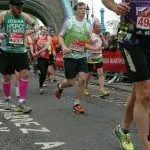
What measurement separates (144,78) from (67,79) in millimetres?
4842

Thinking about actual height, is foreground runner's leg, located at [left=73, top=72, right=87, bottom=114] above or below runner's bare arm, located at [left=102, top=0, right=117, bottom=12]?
below

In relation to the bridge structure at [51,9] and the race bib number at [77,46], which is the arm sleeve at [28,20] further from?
the bridge structure at [51,9]

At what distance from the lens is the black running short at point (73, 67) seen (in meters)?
9.19

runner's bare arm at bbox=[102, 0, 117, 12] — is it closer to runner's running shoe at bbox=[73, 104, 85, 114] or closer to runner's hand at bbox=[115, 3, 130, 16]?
runner's hand at bbox=[115, 3, 130, 16]

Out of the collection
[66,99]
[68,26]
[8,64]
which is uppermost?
[68,26]

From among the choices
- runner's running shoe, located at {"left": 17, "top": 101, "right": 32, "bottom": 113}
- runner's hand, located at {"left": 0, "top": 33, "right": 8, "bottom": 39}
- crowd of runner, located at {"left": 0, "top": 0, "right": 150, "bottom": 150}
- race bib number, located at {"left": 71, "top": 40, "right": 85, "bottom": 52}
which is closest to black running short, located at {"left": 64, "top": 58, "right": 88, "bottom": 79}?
crowd of runner, located at {"left": 0, "top": 0, "right": 150, "bottom": 150}

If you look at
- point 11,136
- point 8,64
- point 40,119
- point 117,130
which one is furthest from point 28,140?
point 8,64

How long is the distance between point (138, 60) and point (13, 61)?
4.56 metres

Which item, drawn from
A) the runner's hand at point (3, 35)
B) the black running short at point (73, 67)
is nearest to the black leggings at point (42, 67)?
the black running short at point (73, 67)

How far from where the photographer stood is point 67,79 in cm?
934

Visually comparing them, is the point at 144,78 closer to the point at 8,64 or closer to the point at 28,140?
the point at 28,140

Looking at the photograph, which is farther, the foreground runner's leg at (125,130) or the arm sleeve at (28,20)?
the arm sleeve at (28,20)

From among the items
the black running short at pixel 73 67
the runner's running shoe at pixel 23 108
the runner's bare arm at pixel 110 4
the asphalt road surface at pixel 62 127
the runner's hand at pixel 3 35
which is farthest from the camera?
the black running short at pixel 73 67

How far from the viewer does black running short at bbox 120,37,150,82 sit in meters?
4.58
